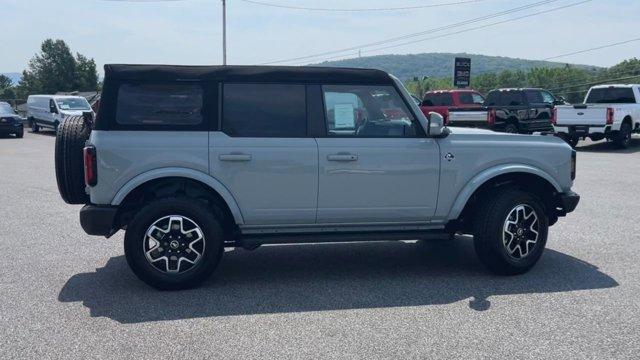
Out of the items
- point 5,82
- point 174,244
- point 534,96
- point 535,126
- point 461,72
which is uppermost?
point 5,82

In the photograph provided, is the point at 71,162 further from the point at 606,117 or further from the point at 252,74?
the point at 606,117

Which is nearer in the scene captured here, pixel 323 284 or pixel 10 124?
pixel 323 284

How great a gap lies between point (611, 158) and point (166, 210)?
52.7ft

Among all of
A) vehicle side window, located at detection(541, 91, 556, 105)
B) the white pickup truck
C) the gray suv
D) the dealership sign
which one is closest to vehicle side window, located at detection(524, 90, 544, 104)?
vehicle side window, located at detection(541, 91, 556, 105)

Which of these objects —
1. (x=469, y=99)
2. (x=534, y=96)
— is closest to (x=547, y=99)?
(x=534, y=96)

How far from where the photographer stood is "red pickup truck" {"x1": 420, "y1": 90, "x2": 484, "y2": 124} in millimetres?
25375

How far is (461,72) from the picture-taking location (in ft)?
96.2

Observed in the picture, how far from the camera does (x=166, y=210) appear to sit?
5586mm

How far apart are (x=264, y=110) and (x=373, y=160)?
3.60 feet

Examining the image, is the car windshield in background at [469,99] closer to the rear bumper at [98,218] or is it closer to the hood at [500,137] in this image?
the hood at [500,137]

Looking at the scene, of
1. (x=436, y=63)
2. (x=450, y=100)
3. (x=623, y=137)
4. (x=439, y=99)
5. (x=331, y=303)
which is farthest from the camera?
(x=436, y=63)

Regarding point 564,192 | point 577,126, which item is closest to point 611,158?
point 577,126

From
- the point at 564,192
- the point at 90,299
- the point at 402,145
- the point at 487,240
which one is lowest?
the point at 90,299

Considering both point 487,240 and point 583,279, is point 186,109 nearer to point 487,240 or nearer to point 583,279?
point 487,240
